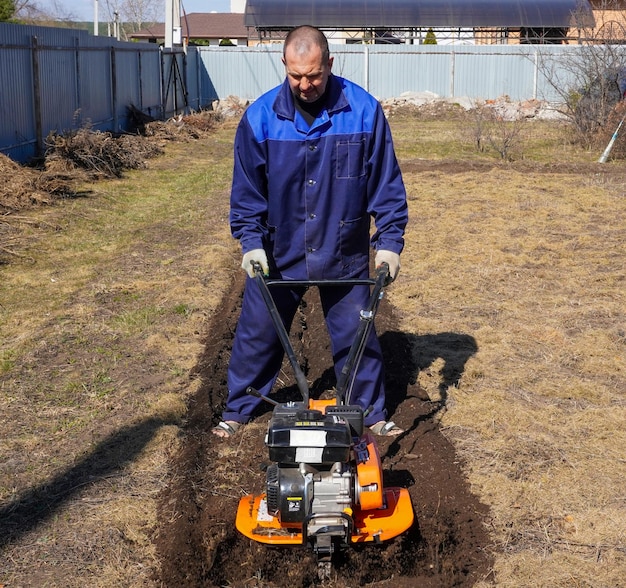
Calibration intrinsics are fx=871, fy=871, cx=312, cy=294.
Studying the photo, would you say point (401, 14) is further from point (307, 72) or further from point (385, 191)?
point (307, 72)

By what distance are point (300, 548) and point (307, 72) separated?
2145mm

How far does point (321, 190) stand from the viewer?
14.3 feet

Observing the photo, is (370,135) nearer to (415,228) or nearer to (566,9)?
(415,228)

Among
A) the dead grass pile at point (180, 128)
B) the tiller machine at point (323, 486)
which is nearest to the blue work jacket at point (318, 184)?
the tiller machine at point (323, 486)

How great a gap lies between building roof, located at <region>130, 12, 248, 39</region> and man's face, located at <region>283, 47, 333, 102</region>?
218ft

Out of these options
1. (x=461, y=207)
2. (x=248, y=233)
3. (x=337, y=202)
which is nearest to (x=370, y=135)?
(x=337, y=202)

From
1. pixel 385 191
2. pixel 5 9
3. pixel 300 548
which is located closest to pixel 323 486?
pixel 300 548

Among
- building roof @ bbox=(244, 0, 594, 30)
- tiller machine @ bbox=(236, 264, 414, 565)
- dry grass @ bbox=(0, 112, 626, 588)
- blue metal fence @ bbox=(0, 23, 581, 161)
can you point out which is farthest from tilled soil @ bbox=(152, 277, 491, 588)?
building roof @ bbox=(244, 0, 594, 30)

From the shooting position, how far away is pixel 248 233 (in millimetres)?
4391

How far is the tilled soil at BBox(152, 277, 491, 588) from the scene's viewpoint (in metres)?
3.73

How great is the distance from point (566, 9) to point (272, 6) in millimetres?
12784

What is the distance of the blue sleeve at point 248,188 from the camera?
4.36 meters

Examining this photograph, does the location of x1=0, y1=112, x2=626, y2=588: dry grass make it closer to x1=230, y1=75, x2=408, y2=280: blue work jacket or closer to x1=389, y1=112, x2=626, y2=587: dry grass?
x1=389, y1=112, x2=626, y2=587: dry grass

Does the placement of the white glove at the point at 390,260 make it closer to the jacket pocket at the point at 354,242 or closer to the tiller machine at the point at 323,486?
the jacket pocket at the point at 354,242
